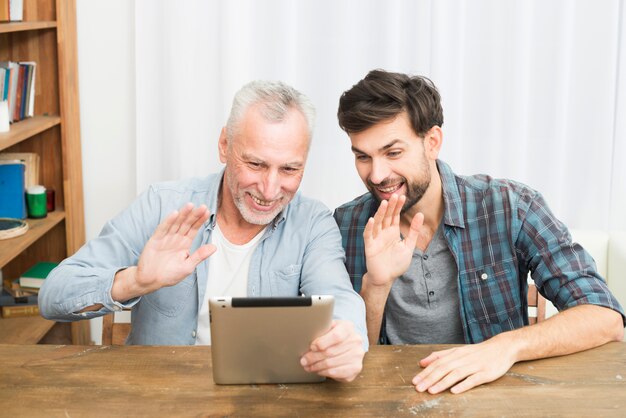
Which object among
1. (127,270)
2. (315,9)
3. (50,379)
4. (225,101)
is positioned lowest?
(50,379)

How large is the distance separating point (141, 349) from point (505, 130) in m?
1.93

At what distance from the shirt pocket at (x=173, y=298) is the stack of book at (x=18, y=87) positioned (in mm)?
1332

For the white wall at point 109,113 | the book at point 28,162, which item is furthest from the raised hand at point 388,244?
the book at point 28,162

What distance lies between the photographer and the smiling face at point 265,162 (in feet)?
6.50

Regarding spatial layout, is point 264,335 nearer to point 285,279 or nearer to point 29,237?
point 285,279

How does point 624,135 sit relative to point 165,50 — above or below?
below

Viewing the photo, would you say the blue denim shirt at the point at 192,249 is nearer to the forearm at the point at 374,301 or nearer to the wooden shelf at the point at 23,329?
the forearm at the point at 374,301

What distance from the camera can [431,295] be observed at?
2.22 meters

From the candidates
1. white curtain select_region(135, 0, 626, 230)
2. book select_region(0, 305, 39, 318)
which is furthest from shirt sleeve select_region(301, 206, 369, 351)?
book select_region(0, 305, 39, 318)

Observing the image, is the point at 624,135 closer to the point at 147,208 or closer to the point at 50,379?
the point at 147,208

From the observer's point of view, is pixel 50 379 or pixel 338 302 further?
pixel 338 302

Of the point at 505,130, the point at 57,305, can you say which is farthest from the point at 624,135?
the point at 57,305

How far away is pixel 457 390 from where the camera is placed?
1549mm

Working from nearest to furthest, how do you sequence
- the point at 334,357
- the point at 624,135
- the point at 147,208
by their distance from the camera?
the point at 334,357
the point at 147,208
the point at 624,135
